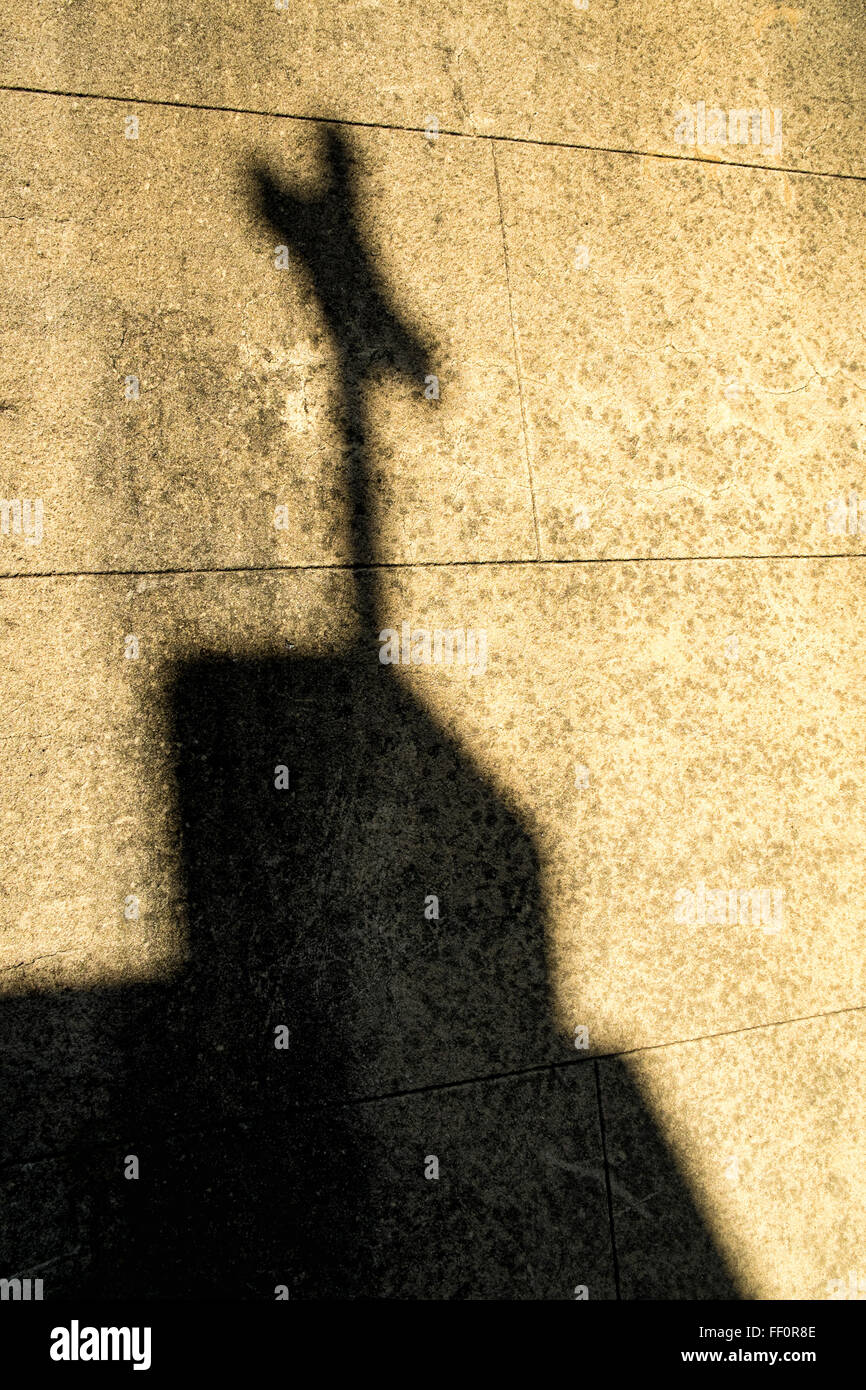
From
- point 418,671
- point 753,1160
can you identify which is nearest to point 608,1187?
point 753,1160

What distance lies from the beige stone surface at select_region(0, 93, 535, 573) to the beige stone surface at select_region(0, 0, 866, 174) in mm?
134

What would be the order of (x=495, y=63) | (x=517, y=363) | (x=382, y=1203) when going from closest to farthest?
(x=382, y=1203) < (x=517, y=363) < (x=495, y=63)

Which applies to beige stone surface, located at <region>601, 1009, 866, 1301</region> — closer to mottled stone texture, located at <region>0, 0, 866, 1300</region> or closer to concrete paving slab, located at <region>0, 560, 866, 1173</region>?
mottled stone texture, located at <region>0, 0, 866, 1300</region>

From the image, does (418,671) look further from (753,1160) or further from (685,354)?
(753,1160)

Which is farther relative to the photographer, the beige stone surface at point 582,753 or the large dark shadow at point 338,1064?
the beige stone surface at point 582,753

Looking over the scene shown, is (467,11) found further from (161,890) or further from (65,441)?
(161,890)

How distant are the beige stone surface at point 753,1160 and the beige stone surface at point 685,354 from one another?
1740 mm

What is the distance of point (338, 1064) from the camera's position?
2867 millimetres

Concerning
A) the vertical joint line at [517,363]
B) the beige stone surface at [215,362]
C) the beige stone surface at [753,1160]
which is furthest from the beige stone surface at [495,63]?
the beige stone surface at [753,1160]

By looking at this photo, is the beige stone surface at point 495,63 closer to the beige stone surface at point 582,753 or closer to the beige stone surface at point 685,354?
the beige stone surface at point 685,354

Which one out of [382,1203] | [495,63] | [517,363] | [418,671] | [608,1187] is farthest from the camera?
[495,63]

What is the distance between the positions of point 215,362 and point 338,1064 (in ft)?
7.52

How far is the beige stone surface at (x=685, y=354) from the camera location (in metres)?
3.27

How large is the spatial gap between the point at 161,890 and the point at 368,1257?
126cm
